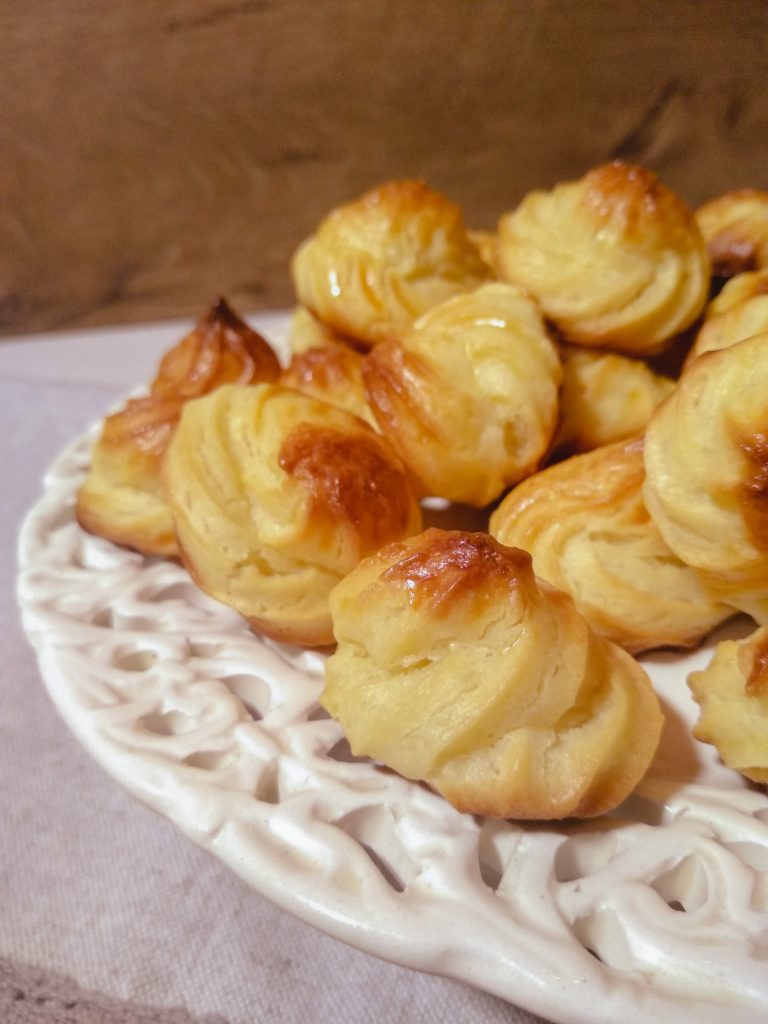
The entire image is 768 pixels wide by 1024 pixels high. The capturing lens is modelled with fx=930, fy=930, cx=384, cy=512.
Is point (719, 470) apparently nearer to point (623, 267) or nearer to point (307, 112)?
point (623, 267)

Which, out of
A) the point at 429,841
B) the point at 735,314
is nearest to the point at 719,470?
the point at 735,314

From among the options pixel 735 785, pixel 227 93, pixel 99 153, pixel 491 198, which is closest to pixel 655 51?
pixel 491 198

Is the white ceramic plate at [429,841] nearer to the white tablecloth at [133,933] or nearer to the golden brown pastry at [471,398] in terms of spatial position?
the white tablecloth at [133,933]

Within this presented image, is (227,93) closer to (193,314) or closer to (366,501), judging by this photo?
(193,314)

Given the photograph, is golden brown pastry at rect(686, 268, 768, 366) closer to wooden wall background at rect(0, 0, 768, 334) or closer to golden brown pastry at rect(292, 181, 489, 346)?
golden brown pastry at rect(292, 181, 489, 346)

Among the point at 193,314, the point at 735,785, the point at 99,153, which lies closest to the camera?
the point at 735,785
